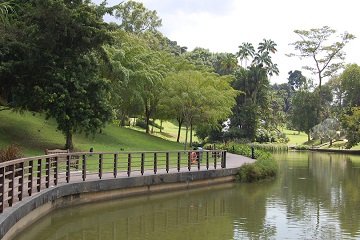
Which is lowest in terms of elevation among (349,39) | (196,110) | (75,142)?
(75,142)

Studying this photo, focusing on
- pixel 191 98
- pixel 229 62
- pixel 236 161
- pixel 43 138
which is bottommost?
pixel 236 161

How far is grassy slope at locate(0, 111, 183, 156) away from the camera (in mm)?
27828

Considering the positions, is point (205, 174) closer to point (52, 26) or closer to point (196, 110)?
point (52, 26)

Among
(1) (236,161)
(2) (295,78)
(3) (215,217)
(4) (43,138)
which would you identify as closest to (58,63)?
(4) (43,138)

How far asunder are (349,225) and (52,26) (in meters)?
17.3

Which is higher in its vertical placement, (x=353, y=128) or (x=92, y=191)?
(x=353, y=128)

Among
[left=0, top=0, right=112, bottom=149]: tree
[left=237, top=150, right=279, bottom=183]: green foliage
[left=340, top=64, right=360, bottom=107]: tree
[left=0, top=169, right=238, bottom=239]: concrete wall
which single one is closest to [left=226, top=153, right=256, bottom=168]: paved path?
[left=237, top=150, right=279, bottom=183]: green foliage

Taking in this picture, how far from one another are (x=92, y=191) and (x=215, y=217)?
4.53 metres

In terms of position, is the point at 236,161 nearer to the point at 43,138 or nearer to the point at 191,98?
the point at 191,98

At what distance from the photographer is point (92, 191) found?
17.2 m

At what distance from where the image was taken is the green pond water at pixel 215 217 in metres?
13.1

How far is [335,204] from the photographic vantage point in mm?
18656

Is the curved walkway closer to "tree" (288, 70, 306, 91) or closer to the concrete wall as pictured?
the concrete wall

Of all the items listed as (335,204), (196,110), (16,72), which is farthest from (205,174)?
(196,110)
